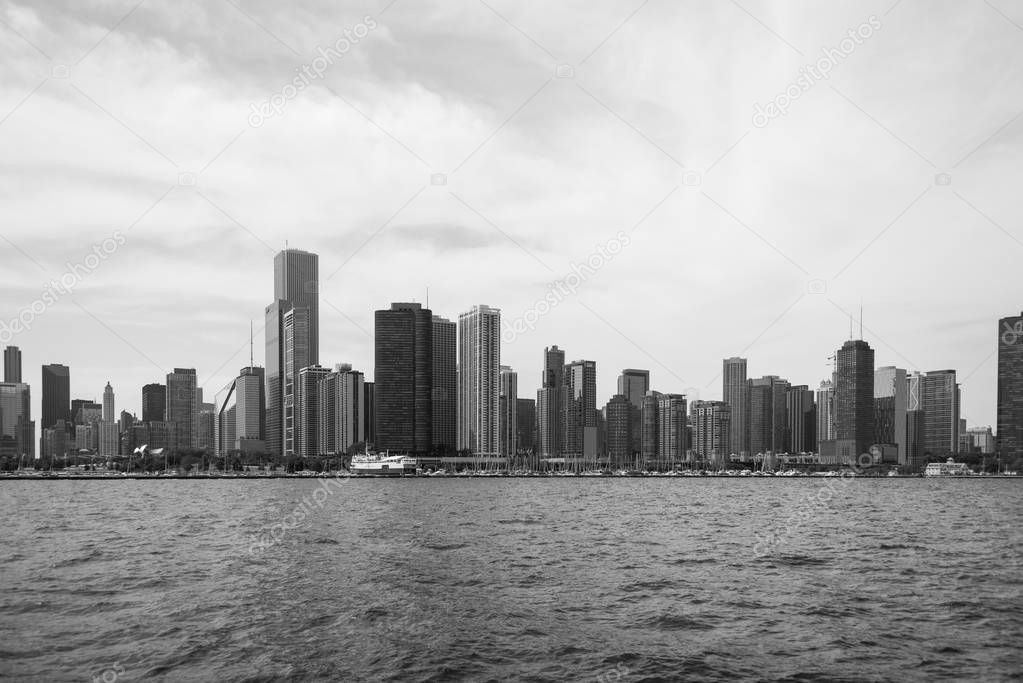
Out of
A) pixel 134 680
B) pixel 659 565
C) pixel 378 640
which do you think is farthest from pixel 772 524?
pixel 134 680

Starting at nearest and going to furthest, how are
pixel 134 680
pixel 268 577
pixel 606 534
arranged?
pixel 134 680 < pixel 268 577 < pixel 606 534

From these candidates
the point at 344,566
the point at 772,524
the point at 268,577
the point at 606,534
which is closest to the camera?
the point at 268,577

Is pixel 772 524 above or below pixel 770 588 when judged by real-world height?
below

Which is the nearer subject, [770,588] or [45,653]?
[45,653]

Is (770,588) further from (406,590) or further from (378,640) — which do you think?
(378,640)

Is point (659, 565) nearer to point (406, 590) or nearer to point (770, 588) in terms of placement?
point (770, 588)

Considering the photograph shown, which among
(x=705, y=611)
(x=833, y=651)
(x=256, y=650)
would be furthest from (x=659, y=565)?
(x=256, y=650)
